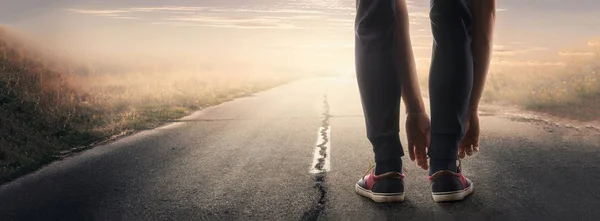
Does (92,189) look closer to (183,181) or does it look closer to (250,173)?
(183,181)

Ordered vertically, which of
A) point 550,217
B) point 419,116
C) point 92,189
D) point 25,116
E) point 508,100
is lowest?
point 508,100

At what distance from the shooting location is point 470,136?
3797 mm

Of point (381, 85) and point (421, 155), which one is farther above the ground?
point (381, 85)

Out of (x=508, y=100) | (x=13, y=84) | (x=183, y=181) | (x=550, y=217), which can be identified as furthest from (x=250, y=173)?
(x=508, y=100)

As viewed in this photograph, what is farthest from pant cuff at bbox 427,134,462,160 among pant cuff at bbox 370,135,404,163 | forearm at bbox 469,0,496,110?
forearm at bbox 469,0,496,110

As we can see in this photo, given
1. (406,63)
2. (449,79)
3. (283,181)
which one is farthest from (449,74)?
(283,181)

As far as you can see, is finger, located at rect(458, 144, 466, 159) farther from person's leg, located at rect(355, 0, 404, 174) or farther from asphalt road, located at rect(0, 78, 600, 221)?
person's leg, located at rect(355, 0, 404, 174)

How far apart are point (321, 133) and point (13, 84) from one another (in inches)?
245

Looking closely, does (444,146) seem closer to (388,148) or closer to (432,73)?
(388,148)

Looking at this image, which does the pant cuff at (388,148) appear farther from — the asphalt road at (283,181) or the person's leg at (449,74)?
the asphalt road at (283,181)

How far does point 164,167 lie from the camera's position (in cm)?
549

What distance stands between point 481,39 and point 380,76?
668 millimetres

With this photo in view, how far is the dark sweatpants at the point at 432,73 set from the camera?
337 cm

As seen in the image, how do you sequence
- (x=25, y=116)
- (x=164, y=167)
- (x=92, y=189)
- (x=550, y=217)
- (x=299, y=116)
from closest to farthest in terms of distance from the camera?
(x=550, y=217), (x=92, y=189), (x=164, y=167), (x=25, y=116), (x=299, y=116)
